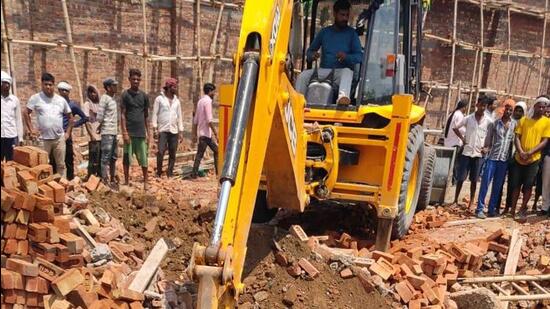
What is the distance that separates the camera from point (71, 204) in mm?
4750

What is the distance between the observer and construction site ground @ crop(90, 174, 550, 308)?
4.24 metres

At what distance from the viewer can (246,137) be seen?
290 centimetres

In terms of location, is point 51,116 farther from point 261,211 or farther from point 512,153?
point 512,153

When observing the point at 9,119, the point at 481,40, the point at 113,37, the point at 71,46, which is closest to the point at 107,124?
the point at 9,119

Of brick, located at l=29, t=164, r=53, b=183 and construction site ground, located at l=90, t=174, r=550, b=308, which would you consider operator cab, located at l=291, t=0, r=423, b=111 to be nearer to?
construction site ground, located at l=90, t=174, r=550, b=308

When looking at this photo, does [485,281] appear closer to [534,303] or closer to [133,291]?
[534,303]

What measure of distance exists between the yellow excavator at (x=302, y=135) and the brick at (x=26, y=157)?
4.79ft

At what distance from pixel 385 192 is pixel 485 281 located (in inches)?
52.1

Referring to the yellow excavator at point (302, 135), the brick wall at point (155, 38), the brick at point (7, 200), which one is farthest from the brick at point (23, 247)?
the brick wall at point (155, 38)

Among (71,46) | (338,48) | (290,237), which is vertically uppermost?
(338,48)

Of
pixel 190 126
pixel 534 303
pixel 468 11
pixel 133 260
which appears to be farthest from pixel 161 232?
pixel 468 11

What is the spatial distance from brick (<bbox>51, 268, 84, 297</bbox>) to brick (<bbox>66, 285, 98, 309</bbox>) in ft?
0.12

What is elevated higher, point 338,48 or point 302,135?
point 338,48

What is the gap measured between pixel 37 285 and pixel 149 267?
87 cm
